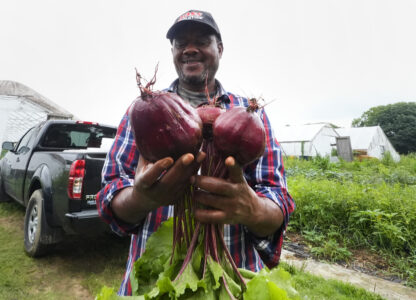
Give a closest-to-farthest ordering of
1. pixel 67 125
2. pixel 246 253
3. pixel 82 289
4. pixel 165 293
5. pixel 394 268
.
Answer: pixel 165 293
pixel 246 253
pixel 82 289
pixel 394 268
pixel 67 125

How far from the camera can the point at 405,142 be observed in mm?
45125

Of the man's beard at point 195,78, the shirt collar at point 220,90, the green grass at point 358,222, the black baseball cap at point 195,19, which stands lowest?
the green grass at point 358,222

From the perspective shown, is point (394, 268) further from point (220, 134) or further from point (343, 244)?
point (220, 134)

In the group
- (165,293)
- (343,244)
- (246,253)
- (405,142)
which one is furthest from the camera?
(405,142)

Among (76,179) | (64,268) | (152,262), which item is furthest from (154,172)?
(64,268)

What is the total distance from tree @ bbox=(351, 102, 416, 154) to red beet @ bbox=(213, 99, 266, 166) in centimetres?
5231

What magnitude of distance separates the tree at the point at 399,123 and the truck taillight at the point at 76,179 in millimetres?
51485

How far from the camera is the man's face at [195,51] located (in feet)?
5.21

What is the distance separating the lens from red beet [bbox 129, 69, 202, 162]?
79 centimetres

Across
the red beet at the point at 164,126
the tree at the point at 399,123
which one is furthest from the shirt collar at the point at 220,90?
the tree at the point at 399,123

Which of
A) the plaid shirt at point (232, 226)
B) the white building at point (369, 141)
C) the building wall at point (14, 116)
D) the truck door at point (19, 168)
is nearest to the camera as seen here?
the plaid shirt at point (232, 226)

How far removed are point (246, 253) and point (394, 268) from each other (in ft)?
10.1

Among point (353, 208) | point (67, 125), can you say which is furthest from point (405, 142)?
point (67, 125)

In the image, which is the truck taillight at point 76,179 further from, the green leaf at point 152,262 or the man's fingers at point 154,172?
the man's fingers at point 154,172
